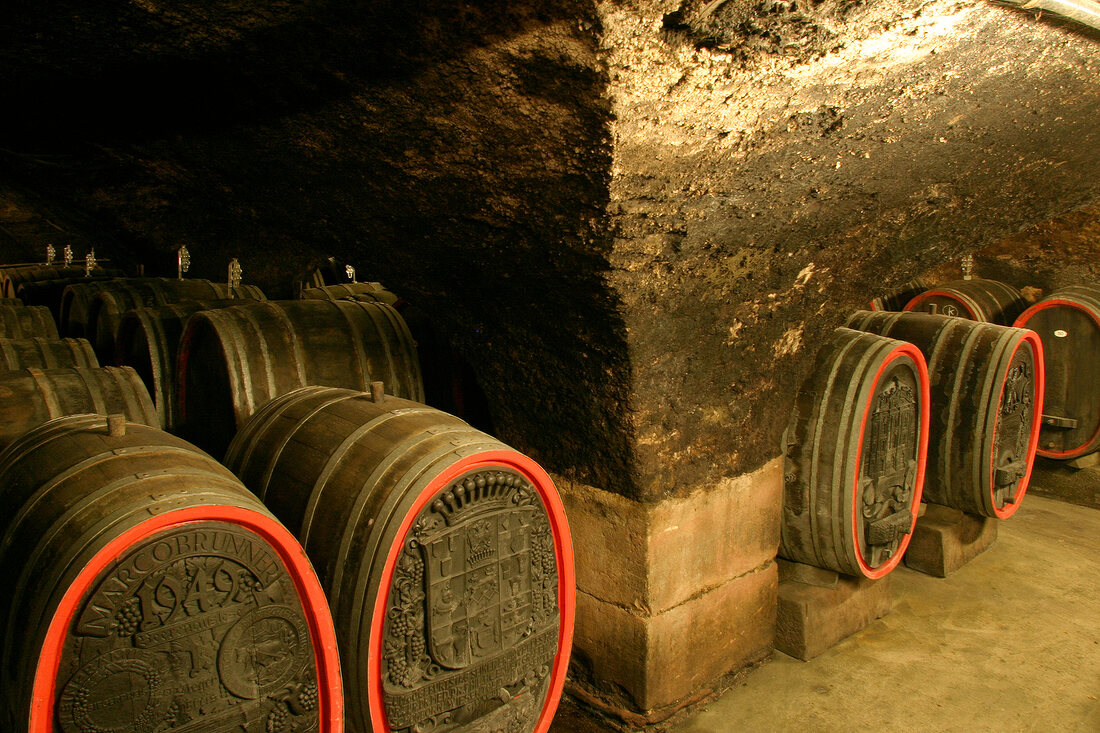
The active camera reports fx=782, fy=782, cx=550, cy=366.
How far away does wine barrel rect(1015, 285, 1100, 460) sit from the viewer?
487cm

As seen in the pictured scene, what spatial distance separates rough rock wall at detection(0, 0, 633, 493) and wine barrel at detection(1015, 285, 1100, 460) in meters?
3.60

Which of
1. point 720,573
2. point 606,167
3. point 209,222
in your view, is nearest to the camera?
point 606,167

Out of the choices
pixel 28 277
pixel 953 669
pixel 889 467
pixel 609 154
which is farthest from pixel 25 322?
pixel 953 669

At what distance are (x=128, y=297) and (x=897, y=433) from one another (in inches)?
172

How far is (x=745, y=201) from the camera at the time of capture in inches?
96.0

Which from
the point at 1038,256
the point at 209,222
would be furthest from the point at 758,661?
the point at 209,222

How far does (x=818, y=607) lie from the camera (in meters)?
3.48

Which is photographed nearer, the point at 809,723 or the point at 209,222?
the point at 809,723

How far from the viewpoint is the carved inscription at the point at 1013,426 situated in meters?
4.03

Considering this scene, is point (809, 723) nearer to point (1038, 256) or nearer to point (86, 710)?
point (86, 710)

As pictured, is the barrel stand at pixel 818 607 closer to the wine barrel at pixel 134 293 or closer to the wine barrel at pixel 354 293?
the wine barrel at pixel 354 293

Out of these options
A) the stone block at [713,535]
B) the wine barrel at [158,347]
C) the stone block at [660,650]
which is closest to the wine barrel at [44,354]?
the wine barrel at [158,347]

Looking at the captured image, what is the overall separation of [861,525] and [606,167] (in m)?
2.16

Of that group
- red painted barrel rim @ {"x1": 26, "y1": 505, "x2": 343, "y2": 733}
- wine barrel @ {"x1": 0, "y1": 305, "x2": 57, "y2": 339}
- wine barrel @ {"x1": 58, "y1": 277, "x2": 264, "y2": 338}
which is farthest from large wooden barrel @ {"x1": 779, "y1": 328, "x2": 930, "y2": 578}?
wine barrel @ {"x1": 0, "y1": 305, "x2": 57, "y2": 339}
